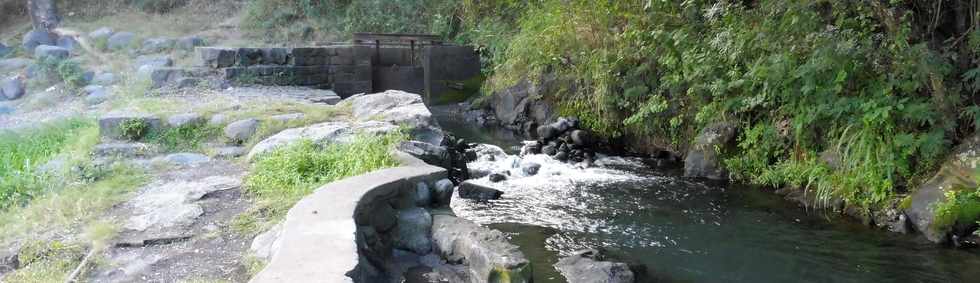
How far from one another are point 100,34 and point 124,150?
918 centimetres

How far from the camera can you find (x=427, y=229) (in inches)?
176

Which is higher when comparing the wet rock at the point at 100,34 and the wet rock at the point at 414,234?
the wet rock at the point at 100,34

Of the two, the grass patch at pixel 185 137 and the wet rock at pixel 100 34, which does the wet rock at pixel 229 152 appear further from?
the wet rock at pixel 100 34

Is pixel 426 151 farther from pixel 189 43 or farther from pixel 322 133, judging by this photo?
pixel 189 43

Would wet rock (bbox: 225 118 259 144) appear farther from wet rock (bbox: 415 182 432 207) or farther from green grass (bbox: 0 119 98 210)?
wet rock (bbox: 415 182 432 207)

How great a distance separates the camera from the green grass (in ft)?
15.5

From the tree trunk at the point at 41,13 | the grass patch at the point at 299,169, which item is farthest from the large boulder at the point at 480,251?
the tree trunk at the point at 41,13

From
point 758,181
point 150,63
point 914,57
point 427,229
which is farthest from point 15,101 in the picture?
point 914,57

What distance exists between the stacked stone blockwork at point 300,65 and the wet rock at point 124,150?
5017mm

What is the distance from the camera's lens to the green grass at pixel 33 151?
15.5 ft

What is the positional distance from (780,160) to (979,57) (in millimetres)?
2043

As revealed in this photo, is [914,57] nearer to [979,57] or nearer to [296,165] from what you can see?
[979,57]

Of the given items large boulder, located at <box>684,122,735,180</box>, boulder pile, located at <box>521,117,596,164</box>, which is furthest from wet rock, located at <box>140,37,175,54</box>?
large boulder, located at <box>684,122,735,180</box>

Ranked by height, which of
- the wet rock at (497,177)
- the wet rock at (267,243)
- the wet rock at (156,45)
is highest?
the wet rock at (156,45)
